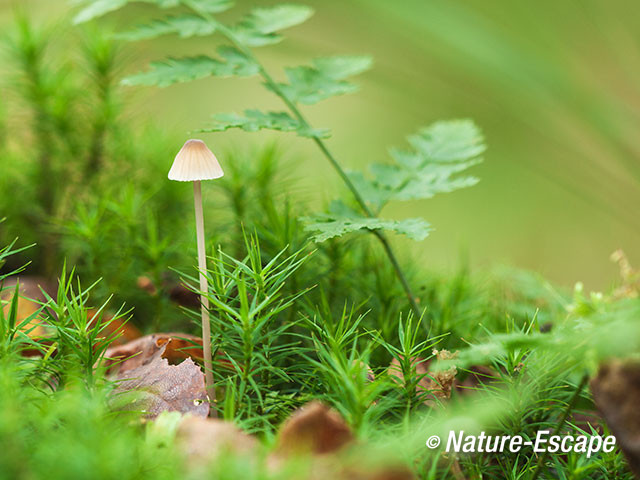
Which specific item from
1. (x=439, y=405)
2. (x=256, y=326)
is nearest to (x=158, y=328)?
(x=256, y=326)

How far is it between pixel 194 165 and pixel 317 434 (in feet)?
1.09

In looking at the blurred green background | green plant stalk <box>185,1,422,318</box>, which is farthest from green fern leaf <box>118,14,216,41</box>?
the blurred green background

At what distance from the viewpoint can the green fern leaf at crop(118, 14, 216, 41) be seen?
0.93m

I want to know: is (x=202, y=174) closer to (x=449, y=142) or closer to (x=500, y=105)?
(x=449, y=142)

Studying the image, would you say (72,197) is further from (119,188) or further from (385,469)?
(385,469)

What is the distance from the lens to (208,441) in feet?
1.55

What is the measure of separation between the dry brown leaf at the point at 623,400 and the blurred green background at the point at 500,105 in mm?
957

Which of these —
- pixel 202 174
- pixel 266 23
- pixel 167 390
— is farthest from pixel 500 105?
pixel 167 390

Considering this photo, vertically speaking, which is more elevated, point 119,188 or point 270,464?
→ point 270,464

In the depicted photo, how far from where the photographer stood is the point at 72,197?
1.17 metres

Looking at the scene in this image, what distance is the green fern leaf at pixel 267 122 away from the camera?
0.80 meters

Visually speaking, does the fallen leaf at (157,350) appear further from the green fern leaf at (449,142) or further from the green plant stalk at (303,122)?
the green fern leaf at (449,142)

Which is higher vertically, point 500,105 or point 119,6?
point 119,6

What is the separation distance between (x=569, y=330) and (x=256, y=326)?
1.05ft
